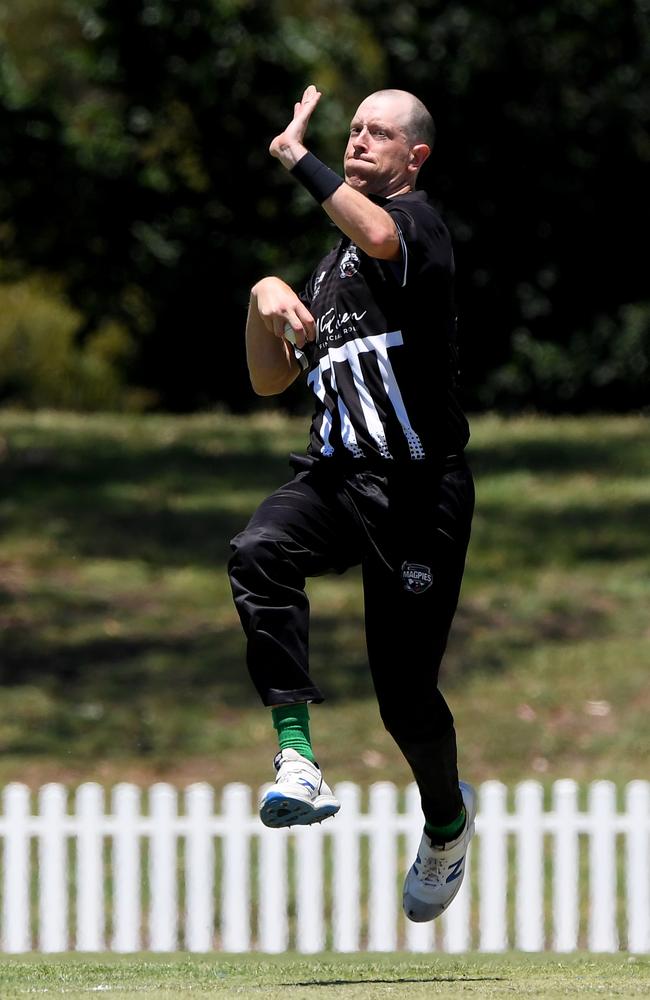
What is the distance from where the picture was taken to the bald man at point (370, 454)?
16.0 feet

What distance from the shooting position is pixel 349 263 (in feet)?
16.5

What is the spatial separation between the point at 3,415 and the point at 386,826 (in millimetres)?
15044

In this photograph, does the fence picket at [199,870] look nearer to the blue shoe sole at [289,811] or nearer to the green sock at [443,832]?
the green sock at [443,832]

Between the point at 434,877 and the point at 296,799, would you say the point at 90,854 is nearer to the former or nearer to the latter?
the point at 434,877

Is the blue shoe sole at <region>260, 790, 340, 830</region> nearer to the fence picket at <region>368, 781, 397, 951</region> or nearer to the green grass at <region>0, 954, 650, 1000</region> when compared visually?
the green grass at <region>0, 954, 650, 1000</region>

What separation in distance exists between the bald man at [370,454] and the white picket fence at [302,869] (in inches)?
154

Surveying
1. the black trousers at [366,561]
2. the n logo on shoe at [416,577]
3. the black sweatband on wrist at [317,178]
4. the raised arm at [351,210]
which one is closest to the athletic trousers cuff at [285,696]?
the black trousers at [366,561]

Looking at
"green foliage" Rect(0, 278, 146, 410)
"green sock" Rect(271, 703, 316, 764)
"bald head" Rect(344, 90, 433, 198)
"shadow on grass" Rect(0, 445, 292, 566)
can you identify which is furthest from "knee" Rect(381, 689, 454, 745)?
"green foliage" Rect(0, 278, 146, 410)

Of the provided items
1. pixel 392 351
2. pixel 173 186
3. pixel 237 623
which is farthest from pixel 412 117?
pixel 173 186

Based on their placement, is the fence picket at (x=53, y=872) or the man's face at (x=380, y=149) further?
→ the fence picket at (x=53, y=872)

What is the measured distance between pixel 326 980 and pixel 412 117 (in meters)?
2.94

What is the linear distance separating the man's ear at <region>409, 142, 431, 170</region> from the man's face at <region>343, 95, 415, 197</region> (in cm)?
1

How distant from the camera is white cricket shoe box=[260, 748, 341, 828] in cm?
471

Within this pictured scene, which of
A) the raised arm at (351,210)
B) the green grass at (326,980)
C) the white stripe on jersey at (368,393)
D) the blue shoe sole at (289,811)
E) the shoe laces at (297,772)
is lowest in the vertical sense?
the green grass at (326,980)
